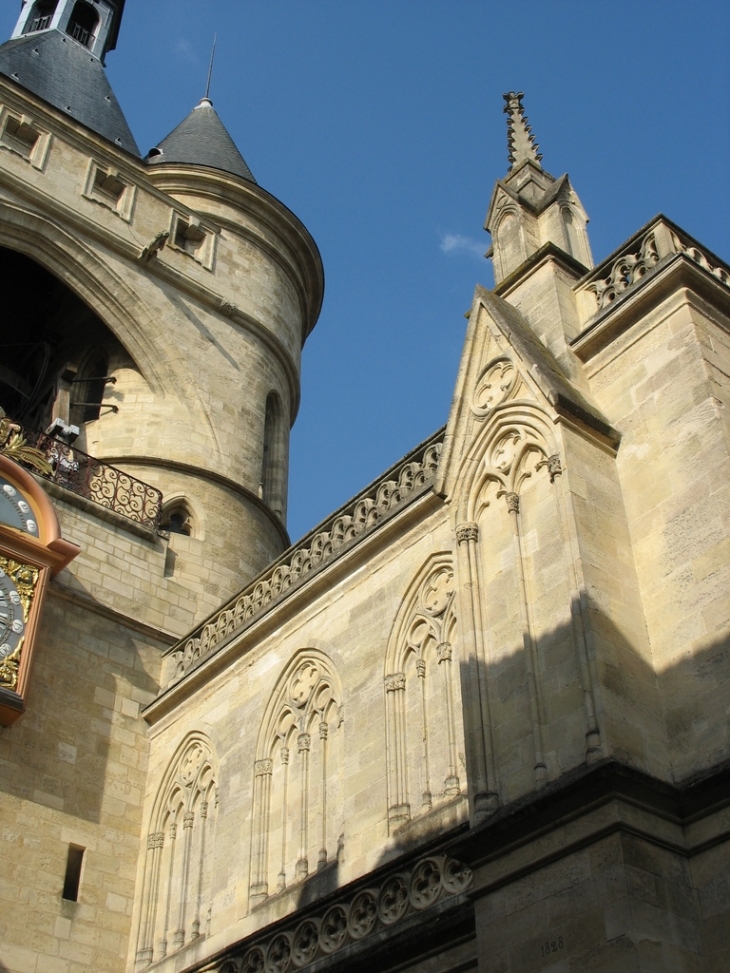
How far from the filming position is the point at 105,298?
54.4 feet

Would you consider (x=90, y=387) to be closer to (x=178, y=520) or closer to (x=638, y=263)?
(x=178, y=520)

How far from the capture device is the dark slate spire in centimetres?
2158

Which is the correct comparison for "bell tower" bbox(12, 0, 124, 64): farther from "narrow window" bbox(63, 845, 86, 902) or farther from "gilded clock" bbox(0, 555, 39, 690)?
"narrow window" bbox(63, 845, 86, 902)

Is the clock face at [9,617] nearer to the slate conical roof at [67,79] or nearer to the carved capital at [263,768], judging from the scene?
the carved capital at [263,768]

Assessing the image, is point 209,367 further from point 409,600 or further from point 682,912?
point 682,912

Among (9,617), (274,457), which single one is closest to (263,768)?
(9,617)

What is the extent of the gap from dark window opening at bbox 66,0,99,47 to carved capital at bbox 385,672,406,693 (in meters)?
22.0

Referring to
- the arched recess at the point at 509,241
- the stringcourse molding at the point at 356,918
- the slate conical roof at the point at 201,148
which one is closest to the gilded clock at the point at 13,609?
the stringcourse molding at the point at 356,918

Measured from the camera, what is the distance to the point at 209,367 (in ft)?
55.8

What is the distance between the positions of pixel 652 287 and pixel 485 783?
348 centimetres

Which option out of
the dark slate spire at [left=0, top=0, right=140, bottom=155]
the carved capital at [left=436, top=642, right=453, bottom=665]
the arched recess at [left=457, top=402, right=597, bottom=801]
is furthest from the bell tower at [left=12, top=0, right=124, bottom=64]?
the arched recess at [left=457, top=402, right=597, bottom=801]

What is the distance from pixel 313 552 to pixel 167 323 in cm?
712

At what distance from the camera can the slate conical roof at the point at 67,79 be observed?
2147 centimetres

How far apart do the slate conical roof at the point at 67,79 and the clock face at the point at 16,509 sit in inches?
407
